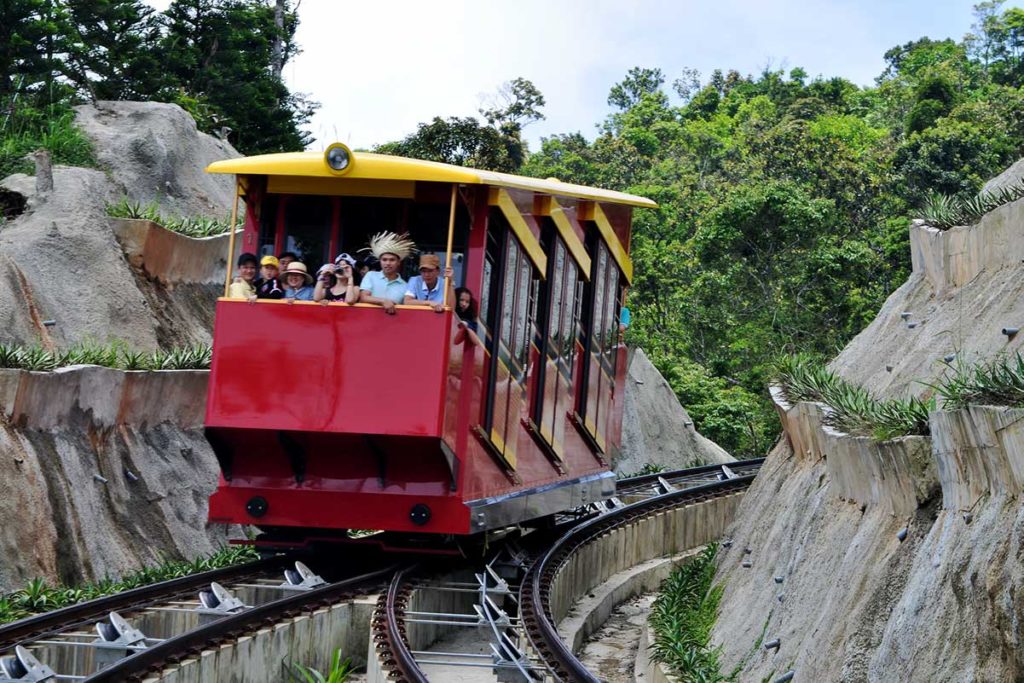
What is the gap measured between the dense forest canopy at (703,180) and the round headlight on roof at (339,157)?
13.4m

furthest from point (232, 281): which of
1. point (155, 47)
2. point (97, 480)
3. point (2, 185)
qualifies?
point (155, 47)

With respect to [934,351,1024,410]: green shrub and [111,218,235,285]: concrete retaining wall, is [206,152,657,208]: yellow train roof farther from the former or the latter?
[111,218,235,285]: concrete retaining wall

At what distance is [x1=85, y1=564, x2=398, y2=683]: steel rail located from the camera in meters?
9.41

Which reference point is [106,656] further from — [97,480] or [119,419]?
[119,419]

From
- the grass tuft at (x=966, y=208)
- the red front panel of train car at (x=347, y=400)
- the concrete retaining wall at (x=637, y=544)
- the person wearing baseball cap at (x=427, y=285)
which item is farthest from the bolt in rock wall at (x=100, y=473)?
the grass tuft at (x=966, y=208)

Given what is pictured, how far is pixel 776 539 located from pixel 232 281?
18.3ft

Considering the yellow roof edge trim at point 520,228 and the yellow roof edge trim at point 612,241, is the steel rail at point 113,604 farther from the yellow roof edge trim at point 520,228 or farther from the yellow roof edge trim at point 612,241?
the yellow roof edge trim at point 612,241

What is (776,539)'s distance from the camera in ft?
46.6

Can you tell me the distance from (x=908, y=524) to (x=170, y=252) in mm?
17072

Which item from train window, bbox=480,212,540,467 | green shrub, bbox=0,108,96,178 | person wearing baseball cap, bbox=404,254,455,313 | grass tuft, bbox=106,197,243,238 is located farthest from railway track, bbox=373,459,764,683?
green shrub, bbox=0,108,96,178

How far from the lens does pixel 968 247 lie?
15188 millimetres

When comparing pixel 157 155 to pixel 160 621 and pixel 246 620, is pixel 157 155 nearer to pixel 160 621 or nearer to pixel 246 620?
pixel 160 621

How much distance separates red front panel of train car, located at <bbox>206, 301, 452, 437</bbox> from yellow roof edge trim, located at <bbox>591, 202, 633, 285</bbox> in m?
4.84

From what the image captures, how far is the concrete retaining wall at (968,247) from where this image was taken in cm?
1367
